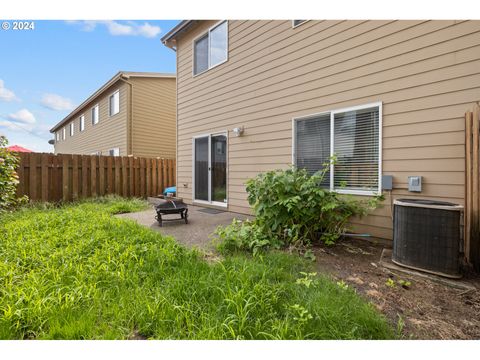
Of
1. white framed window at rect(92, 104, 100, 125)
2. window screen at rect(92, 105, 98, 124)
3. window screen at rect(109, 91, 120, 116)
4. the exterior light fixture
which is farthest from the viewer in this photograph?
window screen at rect(92, 105, 98, 124)

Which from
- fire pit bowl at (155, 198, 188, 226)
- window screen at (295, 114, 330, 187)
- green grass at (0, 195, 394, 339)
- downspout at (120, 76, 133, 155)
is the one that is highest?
downspout at (120, 76, 133, 155)

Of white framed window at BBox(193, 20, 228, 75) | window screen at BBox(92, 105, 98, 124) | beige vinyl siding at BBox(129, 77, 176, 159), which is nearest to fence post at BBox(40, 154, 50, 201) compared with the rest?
beige vinyl siding at BBox(129, 77, 176, 159)

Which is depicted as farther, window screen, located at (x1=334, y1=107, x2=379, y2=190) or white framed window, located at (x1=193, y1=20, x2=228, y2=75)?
white framed window, located at (x1=193, y1=20, x2=228, y2=75)

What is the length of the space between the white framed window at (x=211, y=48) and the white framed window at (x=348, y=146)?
3.24 meters

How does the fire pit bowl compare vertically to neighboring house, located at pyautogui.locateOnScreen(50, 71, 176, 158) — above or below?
below

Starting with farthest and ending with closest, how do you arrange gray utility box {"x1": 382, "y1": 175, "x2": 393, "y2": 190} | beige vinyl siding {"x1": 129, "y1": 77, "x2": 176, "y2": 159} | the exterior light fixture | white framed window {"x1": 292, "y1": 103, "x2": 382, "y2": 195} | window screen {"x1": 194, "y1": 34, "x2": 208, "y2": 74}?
beige vinyl siding {"x1": 129, "y1": 77, "x2": 176, "y2": 159} < window screen {"x1": 194, "y1": 34, "x2": 208, "y2": 74} < the exterior light fixture < white framed window {"x1": 292, "y1": 103, "x2": 382, "y2": 195} < gray utility box {"x1": 382, "y1": 175, "x2": 393, "y2": 190}

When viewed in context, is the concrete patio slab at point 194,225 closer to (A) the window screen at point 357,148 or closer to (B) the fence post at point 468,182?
(A) the window screen at point 357,148

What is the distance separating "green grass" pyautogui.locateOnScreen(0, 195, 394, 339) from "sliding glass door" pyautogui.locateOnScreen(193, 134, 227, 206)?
3.42 m

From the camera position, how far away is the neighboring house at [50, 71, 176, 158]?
429 inches

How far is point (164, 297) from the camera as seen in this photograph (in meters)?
1.89

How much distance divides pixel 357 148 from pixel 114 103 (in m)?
12.0

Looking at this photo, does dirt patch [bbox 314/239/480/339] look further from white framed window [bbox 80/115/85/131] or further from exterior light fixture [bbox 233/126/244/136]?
white framed window [bbox 80/115/85/131]

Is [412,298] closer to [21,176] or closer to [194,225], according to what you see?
[194,225]
